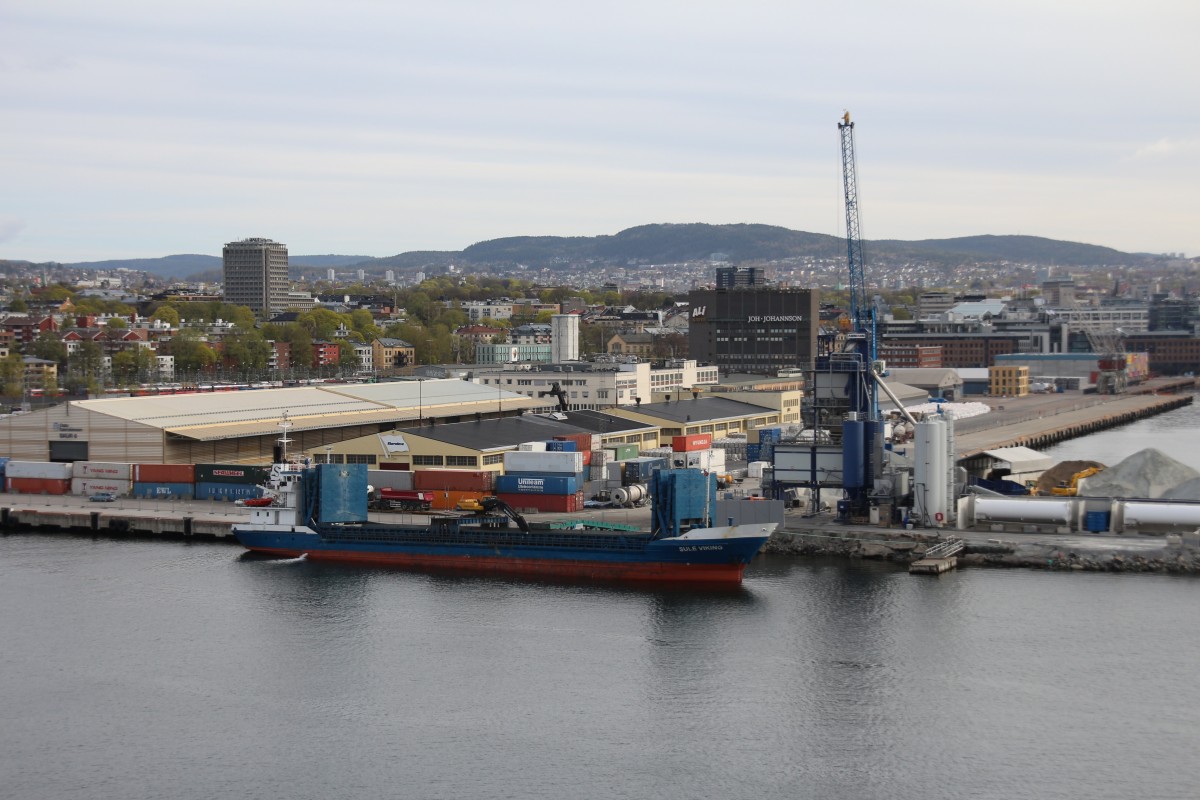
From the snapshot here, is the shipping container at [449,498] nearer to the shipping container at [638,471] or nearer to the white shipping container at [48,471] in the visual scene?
the shipping container at [638,471]

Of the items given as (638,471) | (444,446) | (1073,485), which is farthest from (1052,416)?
(444,446)

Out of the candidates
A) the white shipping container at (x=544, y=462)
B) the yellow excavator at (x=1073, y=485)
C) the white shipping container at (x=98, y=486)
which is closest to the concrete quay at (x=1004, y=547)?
the white shipping container at (x=544, y=462)

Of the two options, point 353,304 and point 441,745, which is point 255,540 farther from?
point 353,304

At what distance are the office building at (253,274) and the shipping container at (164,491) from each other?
105m

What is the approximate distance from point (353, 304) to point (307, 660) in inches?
4540

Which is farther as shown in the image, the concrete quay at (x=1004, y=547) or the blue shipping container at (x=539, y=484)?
the blue shipping container at (x=539, y=484)

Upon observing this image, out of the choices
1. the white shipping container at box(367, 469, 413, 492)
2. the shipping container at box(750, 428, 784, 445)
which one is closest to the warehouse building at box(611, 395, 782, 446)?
the shipping container at box(750, 428, 784, 445)

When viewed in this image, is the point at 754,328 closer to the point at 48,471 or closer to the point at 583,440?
the point at 583,440

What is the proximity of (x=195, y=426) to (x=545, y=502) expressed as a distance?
31.0ft

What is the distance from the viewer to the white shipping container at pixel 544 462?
30.2 m

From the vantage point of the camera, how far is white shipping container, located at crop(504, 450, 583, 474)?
30.2m

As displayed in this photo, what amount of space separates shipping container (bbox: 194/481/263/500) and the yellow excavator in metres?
17.5

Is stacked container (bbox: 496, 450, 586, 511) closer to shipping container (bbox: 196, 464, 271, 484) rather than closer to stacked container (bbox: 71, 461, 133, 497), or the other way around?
shipping container (bbox: 196, 464, 271, 484)

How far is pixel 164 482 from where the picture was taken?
107ft
